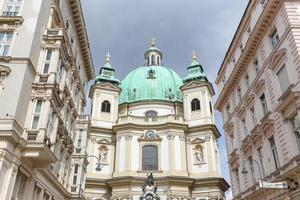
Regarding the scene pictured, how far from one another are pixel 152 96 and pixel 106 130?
12933mm

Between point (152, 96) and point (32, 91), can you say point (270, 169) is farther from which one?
point (152, 96)

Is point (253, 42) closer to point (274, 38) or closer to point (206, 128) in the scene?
point (274, 38)

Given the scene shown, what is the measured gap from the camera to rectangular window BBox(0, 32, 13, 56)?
68.4 feet

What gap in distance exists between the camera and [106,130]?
194ft

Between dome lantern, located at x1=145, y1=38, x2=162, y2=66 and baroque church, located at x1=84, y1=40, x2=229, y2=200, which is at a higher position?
dome lantern, located at x1=145, y1=38, x2=162, y2=66

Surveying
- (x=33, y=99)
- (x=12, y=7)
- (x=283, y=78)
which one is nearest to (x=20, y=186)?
(x=33, y=99)

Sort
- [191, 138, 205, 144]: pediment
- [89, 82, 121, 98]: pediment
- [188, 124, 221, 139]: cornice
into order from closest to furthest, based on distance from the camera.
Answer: [191, 138, 205, 144]: pediment
[188, 124, 221, 139]: cornice
[89, 82, 121, 98]: pediment

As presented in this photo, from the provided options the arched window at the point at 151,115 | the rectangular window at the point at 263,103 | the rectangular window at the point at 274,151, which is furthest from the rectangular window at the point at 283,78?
the arched window at the point at 151,115

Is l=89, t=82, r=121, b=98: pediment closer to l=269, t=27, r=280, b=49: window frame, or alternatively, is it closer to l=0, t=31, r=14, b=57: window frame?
l=0, t=31, r=14, b=57: window frame

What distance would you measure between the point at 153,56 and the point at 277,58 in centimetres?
6514

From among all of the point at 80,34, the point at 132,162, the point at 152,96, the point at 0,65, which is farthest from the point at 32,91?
the point at 152,96

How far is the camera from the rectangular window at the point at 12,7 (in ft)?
72.7

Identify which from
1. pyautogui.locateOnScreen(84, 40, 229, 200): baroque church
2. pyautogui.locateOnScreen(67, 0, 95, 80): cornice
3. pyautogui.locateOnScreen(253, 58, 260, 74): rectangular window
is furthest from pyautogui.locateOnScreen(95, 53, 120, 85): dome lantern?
pyautogui.locateOnScreen(253, 58, 260, 74): rectangular window

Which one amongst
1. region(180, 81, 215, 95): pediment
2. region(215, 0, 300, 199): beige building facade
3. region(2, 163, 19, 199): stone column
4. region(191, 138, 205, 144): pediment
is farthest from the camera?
region(180, 81, 215, 95): pediment
